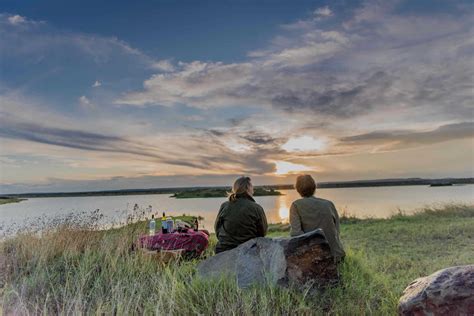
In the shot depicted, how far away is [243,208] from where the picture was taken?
5.86m

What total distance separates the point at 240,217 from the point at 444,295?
307 cm

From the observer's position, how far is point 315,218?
548 centimetres

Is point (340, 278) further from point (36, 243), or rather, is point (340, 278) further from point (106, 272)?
point (36, 243)

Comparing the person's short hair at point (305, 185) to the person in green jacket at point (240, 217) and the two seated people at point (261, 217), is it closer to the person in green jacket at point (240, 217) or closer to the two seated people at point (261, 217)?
the two seated people at point (261, 217)

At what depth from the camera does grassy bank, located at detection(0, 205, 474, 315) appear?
4.09 m

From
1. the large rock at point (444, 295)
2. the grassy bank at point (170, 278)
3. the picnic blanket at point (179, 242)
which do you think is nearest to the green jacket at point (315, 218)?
the grassy bank at point (170, 278)

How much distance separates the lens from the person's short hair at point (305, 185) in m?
5.70

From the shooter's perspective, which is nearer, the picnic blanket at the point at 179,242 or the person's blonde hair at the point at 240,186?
the person's blonde hair at the point at 240,186

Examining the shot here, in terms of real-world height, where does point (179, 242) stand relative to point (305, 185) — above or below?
below

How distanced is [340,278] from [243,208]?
1673 mm

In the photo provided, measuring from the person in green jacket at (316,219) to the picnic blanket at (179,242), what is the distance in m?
2.52

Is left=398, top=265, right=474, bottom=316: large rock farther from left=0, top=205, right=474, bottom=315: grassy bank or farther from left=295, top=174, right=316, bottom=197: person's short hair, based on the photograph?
left=295, top=174, right=316, bottom=197: person's short hair

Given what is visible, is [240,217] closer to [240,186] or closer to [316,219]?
[240,186]

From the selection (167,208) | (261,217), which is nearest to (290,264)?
(261,217)
